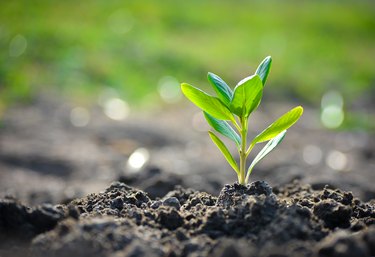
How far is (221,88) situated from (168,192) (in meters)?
1.29

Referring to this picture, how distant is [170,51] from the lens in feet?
29.6

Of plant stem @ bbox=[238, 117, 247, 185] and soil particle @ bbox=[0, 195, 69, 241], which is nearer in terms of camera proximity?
soil particle @ bbox=[0, 195, 69, 241]

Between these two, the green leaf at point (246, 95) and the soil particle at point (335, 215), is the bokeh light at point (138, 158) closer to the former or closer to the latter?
the green leaf at point (246, 95)

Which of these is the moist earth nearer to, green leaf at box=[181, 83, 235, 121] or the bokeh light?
green leaf at box=[181, 83, 235, 121]

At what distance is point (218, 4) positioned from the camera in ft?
46.4

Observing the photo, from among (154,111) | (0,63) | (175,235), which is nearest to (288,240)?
(175,235)

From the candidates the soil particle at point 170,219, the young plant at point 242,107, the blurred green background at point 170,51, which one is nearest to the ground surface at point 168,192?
the soil particle at point 170,219

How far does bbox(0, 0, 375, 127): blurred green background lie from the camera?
7285 millimetres

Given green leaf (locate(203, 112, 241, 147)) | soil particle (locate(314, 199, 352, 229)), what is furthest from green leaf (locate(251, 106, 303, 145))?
soil particle (locate(314, 199, 352, 229))

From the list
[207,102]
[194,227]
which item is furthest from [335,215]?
[207,102]

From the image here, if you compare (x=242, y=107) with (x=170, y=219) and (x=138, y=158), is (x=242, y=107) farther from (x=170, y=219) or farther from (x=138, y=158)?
(x=138, y=158)

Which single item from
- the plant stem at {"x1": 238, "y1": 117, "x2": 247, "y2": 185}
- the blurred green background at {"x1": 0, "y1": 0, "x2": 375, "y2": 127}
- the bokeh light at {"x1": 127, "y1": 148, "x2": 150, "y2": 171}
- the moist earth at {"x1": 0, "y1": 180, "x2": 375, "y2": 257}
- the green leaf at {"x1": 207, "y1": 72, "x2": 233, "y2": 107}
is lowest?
the moist earth at {"x1": 0, "y1": 180, "x2": 375, "y2": 257}

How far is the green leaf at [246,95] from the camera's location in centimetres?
174

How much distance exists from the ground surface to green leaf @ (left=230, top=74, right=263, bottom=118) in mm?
263
